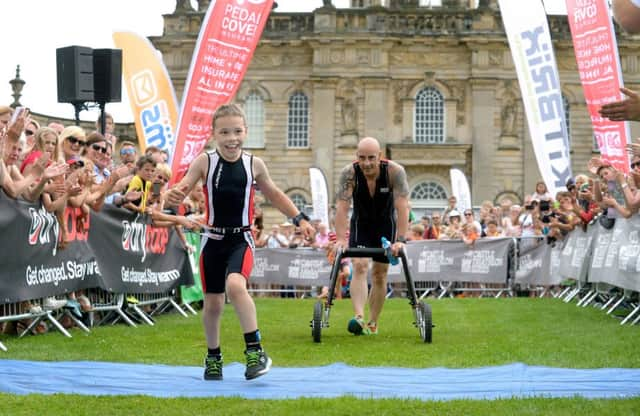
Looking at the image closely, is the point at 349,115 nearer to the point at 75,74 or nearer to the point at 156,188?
the point at 75,74

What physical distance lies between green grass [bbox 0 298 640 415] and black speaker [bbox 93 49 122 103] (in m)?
3.48

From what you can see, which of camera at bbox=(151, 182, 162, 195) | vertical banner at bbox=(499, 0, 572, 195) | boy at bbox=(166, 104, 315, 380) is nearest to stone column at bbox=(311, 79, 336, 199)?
vertical banner at bbox=(499, 0, 572, 195)

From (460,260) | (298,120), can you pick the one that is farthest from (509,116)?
(460,260)

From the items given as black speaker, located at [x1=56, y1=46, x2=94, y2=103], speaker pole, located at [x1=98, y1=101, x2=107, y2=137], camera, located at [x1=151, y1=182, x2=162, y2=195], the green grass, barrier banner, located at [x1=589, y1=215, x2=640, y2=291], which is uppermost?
black speaker, located at [x1=56, y1=46, x2=94, y2=103]

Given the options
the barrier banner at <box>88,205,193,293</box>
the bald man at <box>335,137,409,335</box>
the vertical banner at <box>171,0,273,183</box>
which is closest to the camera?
the bald man at <box>335,137,409,335</box>

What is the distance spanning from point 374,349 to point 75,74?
7.65 m

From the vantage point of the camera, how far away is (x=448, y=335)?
13172 mm

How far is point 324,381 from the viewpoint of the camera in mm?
8367

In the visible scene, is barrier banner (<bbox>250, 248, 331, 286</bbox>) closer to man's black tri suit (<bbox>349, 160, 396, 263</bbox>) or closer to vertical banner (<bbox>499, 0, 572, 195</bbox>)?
vertical banner (<bbox>499, 0, 572, 195</bbox>)

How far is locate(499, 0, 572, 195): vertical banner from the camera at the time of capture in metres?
22.8

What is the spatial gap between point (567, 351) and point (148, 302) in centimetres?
699

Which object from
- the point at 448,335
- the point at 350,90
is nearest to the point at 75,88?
the point at 448,335

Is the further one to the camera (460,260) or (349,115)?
(349,115)

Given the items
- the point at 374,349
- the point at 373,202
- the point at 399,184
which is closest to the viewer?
the point at 374,349
